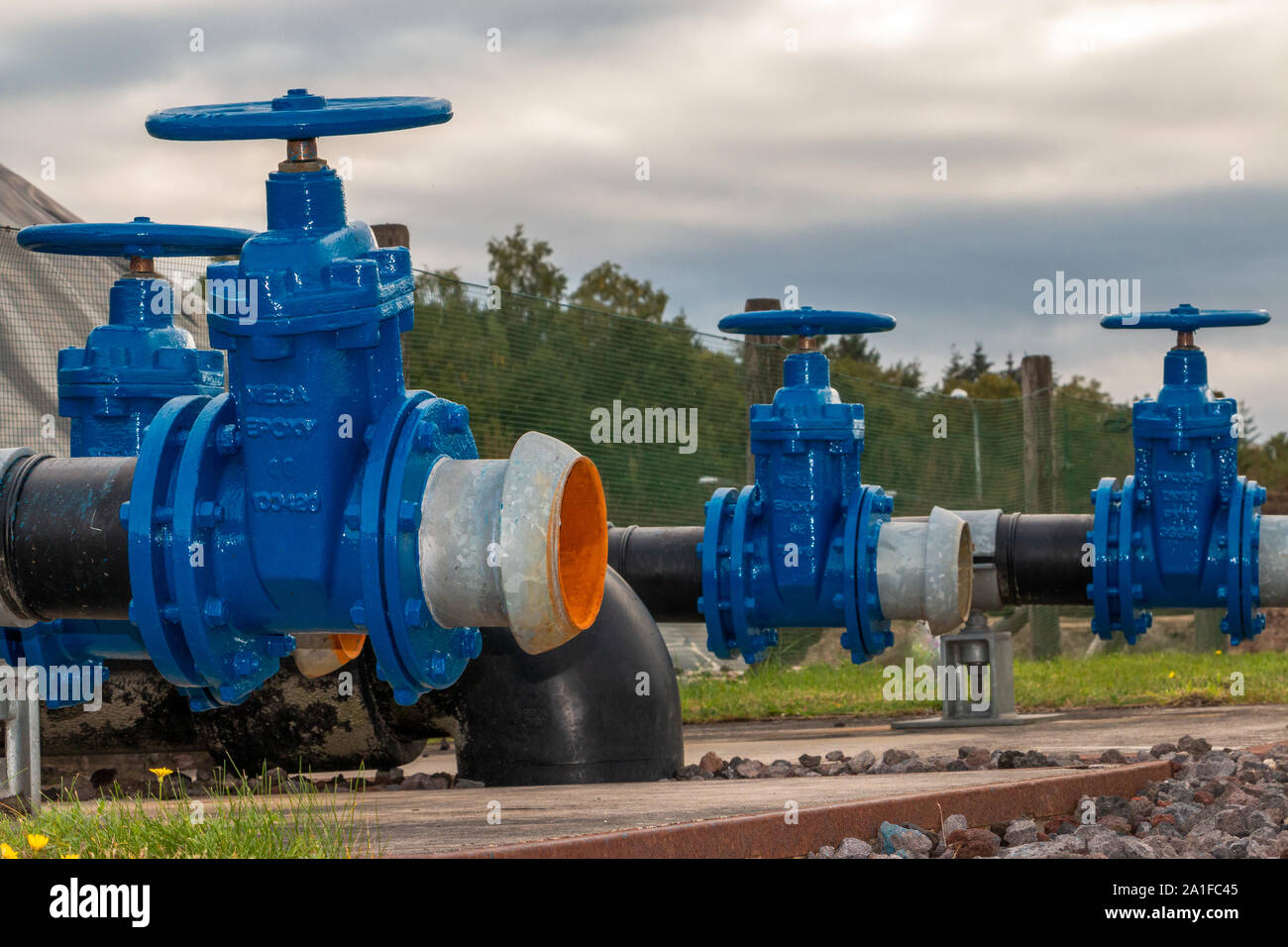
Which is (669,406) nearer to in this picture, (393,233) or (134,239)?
(393,233)

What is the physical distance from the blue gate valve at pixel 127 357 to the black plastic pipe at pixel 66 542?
2.31 feet

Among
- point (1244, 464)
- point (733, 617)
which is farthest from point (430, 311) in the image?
point (1244, 464)

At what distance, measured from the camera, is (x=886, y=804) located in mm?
3160

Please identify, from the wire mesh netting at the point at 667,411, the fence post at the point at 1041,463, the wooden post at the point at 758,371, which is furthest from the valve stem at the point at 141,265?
the fence post at the point at 1041,463

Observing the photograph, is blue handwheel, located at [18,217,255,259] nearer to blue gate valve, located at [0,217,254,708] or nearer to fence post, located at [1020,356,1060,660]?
blue gate valve, located at [0,217,254,708]

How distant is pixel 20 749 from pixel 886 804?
71.0 inches

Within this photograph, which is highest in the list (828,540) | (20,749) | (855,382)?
(855,382)

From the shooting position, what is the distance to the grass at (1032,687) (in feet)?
27.9

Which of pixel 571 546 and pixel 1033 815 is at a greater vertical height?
pixel 571 546

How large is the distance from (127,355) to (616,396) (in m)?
6.24

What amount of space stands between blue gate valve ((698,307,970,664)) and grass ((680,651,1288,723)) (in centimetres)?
254

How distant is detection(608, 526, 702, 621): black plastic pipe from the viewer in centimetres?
597
